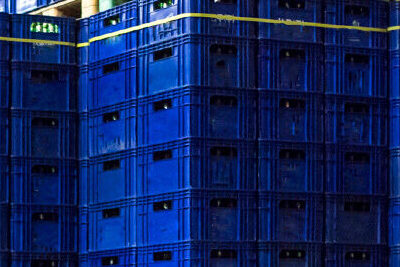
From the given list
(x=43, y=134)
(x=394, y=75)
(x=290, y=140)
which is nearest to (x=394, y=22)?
(x=394, y=75)

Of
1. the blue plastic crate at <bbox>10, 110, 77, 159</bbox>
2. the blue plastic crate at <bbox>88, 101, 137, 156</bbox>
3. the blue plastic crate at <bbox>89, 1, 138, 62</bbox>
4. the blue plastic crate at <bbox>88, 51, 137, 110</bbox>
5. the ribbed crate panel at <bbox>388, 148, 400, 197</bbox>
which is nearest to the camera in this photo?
the ribbed crate panel at <bbox>388, 148, 400, 197</bbox>

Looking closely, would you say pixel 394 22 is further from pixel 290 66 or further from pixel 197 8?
pixel 197 8

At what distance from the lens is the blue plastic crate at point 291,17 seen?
39938 millimetres

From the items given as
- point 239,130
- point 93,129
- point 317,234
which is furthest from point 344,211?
point 93,129

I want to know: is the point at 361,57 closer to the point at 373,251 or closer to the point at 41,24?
the point at 373,251

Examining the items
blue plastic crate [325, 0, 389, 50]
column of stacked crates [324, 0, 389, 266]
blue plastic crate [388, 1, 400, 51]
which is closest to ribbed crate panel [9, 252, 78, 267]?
column of stacked crates [324, 0, 389, 266]

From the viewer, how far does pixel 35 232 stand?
4272cm

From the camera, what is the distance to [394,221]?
1587 inches

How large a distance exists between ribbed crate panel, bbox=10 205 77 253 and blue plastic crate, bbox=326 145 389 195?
8.27 metres

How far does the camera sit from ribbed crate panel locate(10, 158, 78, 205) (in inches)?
1682

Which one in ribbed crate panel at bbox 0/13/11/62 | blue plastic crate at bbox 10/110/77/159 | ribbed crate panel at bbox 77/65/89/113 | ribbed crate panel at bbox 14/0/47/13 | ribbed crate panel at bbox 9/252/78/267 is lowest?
ribbed crate panel at bbox 9/252/78/267

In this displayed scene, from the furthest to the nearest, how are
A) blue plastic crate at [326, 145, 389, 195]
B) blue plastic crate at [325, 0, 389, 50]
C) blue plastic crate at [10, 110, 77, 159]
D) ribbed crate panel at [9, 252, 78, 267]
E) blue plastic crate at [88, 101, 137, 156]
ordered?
blue plastic crate at [10, 110, 77, 159], ribbed crate panel at [9, 252, 78, 267], blue plastic crate at [88, 101, 137, 156], blue plastic crate at [325, 0, 389, 50], blue plastic crate at [326, 145, 389, 195]

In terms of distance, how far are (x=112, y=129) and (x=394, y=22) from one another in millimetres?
8655

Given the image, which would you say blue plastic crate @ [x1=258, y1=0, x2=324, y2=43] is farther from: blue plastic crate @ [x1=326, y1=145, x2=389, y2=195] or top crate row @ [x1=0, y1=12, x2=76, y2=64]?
top crate row @ [x1=0, y1=12, x2=76, y2=64]
